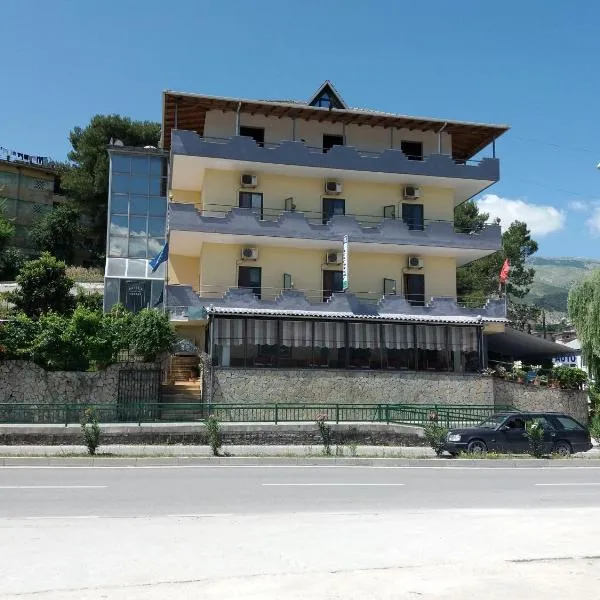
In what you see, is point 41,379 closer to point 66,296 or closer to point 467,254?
point 66,296

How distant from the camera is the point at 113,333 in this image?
88.1ft

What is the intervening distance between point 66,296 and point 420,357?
66.8 ft

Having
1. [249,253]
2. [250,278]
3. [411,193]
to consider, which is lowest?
[250,278]

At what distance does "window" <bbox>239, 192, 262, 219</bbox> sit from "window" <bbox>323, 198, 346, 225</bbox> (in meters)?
3.17

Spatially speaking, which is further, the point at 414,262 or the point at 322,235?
the point at 414,262

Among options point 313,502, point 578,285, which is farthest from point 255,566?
point 578,285

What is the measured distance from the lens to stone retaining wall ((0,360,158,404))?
Result: 85.5 feet

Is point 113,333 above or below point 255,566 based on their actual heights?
above

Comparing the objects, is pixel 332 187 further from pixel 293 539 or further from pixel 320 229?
pixel 293 539

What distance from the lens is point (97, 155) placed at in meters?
57.8

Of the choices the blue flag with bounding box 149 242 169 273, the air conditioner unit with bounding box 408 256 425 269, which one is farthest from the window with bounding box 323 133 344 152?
the blue flag with bounding box 149 242 169 273

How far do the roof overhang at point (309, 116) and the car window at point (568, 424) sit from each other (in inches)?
670

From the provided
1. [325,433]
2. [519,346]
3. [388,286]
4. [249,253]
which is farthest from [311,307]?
[519,346]

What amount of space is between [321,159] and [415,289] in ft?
25.5
